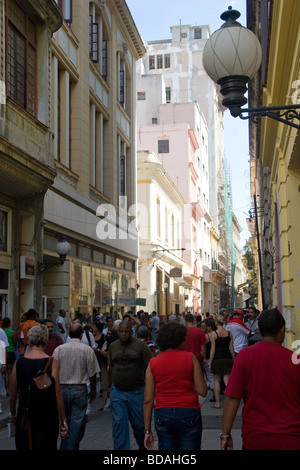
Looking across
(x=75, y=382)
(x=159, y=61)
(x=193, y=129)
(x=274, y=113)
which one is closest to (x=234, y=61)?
(x=274, y=113)

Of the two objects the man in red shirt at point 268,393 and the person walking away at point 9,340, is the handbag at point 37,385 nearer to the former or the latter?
the man in red shirt at point 268,393

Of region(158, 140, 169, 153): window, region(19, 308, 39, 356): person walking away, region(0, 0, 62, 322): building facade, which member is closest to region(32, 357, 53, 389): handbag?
region(19, 308, 39, 356): person walking away

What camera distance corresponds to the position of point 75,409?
679 centimetres

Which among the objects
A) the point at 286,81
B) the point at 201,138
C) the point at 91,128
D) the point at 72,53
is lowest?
the point at 286,81

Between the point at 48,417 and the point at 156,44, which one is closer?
the point at 48,417

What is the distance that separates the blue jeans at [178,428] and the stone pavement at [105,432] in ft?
8.66

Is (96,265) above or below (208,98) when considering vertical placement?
below

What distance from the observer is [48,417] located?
226 inches

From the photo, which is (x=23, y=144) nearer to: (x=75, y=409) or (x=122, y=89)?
(x=75, y=409)

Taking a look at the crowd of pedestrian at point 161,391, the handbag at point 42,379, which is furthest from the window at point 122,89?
the handbag at point 42,379

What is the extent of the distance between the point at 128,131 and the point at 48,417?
89.9 ft

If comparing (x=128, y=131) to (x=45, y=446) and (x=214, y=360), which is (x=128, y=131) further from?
(x=45, y=446)

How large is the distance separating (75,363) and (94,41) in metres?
20.6
